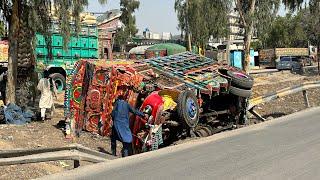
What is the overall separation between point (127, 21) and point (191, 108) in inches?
2278

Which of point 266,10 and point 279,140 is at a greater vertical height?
point 266,10

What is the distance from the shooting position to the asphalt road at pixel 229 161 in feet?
22.7

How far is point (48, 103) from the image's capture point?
46.7ft

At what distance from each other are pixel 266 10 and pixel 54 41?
35.6 feet

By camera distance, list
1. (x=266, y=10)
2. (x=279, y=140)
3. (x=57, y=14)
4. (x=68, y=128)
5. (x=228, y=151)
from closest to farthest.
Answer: (x=228, y=151) → (x=279, y=140) → (x=68, y=128) → (x=57, y=14) → (x=266, y=10)

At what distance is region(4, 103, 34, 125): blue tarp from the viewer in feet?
42.6

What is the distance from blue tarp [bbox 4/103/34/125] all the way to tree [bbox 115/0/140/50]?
51909 millimetres

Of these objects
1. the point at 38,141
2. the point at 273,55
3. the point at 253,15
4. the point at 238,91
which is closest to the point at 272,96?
the point at 238,91

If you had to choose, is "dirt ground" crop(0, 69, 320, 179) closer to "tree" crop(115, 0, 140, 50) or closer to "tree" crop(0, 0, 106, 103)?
"tree" crop(0, 0, 106, 103)

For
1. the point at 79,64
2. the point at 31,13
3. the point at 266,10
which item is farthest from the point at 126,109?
the point at 266,10

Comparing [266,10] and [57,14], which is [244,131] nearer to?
[57,14]

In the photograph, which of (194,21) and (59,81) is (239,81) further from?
(194,21)

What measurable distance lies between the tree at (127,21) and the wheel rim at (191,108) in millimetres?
54215

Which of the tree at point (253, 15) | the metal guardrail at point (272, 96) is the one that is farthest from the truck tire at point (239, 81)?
the tree at point (253, 15)
